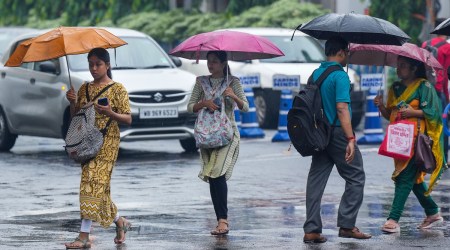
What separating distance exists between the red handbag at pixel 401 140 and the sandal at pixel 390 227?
1.77 ft

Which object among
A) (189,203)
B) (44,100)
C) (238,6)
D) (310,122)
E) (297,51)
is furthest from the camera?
(238,6)

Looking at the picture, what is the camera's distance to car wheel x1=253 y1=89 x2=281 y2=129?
23469 mm

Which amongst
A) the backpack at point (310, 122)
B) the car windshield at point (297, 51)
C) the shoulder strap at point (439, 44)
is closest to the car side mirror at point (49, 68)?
the shoulder strap at point (439, 44)

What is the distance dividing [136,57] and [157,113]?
136cm

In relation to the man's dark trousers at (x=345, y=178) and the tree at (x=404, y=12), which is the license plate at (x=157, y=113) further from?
the tree at (x=404, y=12)

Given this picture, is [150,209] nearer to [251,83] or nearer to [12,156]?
[12,156]

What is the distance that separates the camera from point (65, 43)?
33.4ft

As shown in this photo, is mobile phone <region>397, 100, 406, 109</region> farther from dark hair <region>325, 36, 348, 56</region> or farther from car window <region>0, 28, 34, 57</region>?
car window <region>0, 28, 34, 57</region>

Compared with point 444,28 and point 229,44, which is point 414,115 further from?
point 229,44

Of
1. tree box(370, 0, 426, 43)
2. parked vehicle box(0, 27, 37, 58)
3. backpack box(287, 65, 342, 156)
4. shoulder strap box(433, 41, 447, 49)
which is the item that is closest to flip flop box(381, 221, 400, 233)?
backpack box(287, 65, 342, 156)

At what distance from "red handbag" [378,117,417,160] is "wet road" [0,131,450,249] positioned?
2.02ft

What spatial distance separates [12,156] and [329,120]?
9.69m

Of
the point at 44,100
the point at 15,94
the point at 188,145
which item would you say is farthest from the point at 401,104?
the point at 15,94

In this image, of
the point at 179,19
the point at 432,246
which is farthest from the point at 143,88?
the point at 179,19
